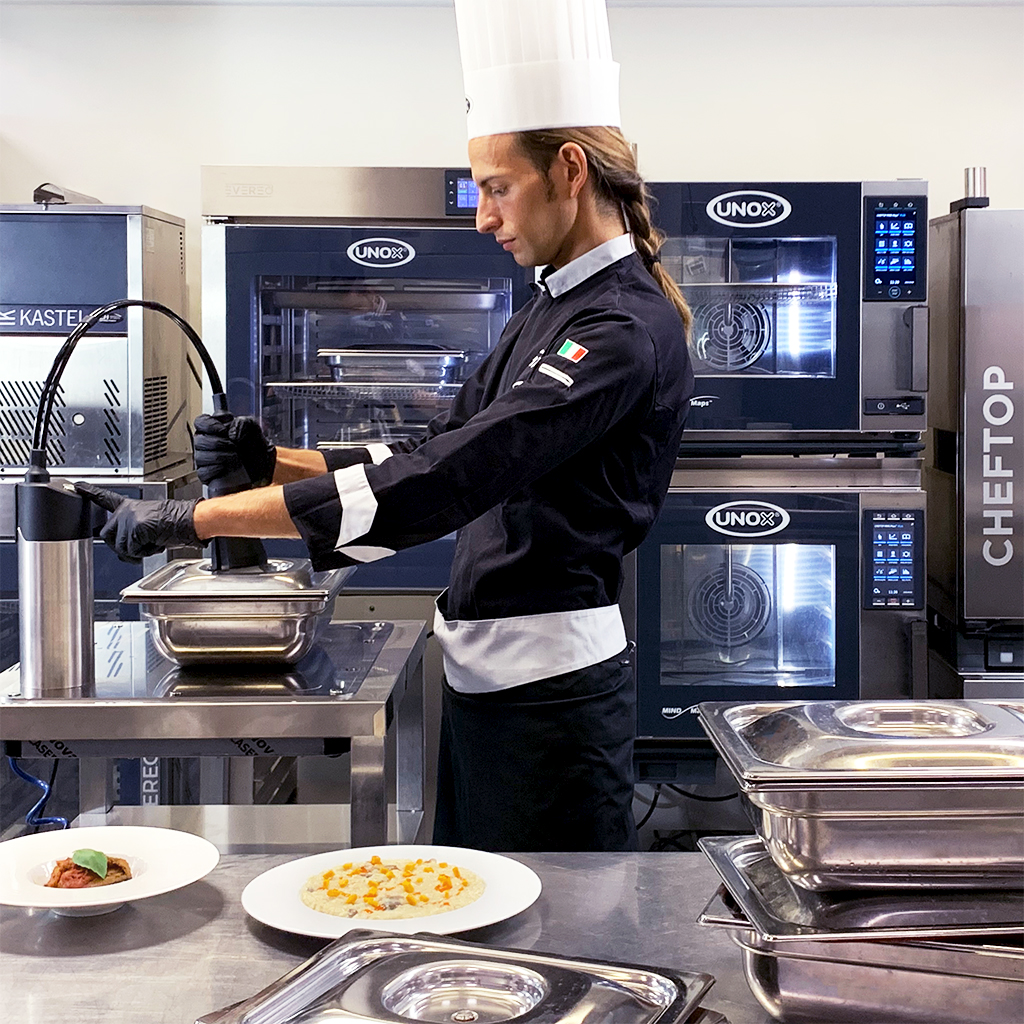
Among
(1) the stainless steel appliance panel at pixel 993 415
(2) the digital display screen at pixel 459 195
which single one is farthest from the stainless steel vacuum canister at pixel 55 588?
(1) the stainless steel appliance panel at pixel 993 415

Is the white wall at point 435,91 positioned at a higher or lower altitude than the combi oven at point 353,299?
higher

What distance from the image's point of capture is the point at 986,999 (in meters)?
0.95

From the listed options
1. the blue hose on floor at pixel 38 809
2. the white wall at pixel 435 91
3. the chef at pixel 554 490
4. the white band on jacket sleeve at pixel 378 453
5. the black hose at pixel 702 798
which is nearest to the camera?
the chef at pixel 554 490

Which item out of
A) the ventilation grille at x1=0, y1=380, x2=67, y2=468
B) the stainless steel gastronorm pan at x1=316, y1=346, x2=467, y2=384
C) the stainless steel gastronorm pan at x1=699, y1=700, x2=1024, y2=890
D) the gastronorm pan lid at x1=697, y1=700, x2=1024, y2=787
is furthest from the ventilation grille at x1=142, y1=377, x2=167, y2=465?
the stainless steel gastronorm pan at x1=699, y1=700, x2=1024, y2=890

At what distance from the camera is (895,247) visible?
9.84 feet

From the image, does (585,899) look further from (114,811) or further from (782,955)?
(114,811)

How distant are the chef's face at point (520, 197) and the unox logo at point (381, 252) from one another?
112cm

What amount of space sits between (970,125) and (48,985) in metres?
3.39

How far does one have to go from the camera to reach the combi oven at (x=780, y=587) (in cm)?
302

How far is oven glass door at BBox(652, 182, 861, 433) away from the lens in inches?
118

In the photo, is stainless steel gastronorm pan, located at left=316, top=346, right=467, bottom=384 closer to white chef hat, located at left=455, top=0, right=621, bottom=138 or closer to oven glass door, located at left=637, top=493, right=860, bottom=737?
oven glass door, located at left=637, top=493, right=860, bottom=737

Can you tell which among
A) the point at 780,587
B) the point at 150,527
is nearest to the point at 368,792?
the point at 150,527

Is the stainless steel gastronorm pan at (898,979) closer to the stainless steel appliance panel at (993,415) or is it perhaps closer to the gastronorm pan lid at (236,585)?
the gastronorm pan lid at (236,585)

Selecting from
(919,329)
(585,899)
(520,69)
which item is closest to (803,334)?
(919,329)
